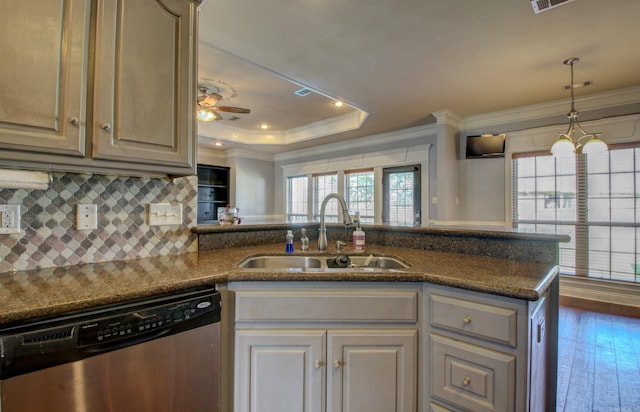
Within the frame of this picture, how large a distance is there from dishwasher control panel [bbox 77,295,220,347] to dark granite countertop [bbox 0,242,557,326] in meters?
0.06

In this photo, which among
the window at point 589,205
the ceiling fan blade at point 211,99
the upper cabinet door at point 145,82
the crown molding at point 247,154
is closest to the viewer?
the upper cabinet door at point 145,82

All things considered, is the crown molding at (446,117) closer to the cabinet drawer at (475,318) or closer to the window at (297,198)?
the window at (297,198)

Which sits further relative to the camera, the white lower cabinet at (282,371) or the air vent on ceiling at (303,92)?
the air vent on ceiling at (303,92)

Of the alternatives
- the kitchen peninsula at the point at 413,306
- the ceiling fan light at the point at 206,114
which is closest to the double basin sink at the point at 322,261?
the kitchen peninsula at the point at 413,306

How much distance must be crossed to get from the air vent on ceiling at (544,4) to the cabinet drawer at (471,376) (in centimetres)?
220

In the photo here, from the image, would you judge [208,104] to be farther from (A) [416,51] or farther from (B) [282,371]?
(B) [282,371]

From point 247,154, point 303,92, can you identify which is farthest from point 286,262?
point 247,154

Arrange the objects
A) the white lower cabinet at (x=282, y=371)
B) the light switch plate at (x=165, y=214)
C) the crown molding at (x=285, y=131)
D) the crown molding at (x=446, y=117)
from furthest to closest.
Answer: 1. the crown molding at (x=285, y=131)
2. the crown molding at (x=446, y=117)
3. the light switch plate at (x=165, y=214)
4. the white lower cabinet at (x=282, y=371)

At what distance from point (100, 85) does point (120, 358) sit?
0.99 meters

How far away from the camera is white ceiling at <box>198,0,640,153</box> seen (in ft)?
7.04

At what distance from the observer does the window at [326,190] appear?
20.8 feet

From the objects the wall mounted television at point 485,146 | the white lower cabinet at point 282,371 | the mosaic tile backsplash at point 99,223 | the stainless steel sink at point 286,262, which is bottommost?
the white lower cabinet at point 282,371

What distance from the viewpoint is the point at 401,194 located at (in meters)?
5.26

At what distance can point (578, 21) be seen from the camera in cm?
224
